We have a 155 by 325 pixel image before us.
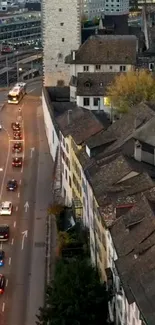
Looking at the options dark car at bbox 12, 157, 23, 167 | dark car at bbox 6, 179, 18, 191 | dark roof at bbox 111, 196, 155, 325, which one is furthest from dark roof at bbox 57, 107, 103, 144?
dark roof at bbox 111, 196, 155, 325

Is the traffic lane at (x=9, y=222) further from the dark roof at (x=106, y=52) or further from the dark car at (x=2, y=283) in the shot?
the dark roof at (x=106, y=52)

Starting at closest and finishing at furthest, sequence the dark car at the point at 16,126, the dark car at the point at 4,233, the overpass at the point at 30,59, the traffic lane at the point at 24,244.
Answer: the traffic lane at the point at 24,244 → the dark car at the point at 4,233 → the dark car at the point at 16,126 → the overpass at the point at 30,59

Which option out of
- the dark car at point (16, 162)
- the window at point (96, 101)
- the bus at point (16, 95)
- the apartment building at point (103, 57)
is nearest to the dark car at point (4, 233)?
the dark car at point (16, 162)

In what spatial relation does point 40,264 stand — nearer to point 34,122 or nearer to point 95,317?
point 95,317

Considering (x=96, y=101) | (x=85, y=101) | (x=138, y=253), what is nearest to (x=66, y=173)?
(x=96, y=101)

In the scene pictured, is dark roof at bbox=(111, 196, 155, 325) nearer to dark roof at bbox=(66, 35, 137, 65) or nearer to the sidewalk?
the sidewalk

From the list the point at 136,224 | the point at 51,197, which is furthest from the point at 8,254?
the point at 136,224

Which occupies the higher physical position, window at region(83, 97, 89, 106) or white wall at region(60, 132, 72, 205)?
window at region(83, 97, 89, 106)
